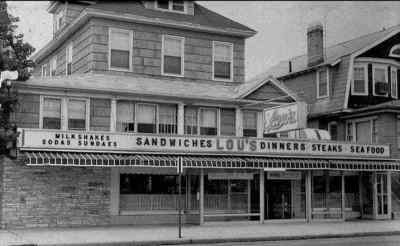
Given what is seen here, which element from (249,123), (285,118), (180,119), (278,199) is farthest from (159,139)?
(278,199)

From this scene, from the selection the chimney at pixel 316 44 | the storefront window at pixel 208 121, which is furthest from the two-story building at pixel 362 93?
the storefront window at pixel 208 121

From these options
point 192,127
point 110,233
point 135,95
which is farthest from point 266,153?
point 110,233

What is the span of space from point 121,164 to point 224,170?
512 centimetres

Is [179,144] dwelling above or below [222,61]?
below

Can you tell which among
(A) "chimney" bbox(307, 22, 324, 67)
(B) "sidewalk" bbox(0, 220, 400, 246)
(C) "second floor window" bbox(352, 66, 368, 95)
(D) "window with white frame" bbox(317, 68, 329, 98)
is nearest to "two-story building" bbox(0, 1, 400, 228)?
(B) "sidewalk" bbox(0, 220, 400, 246)

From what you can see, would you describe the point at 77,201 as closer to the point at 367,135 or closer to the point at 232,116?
the point at 232,116

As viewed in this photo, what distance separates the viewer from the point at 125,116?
23.3m

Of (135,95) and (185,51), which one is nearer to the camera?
(135,95)

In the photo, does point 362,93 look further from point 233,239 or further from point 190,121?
point 233,239

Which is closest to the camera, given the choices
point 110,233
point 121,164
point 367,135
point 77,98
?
point 110,233

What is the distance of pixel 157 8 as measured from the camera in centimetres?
2664

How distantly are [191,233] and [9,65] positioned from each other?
29.0 ft

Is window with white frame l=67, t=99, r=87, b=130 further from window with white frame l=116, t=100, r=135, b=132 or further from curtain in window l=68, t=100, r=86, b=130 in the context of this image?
window with white frame l=116, t=100, r=135, b=132

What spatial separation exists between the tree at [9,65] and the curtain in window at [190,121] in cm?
695
